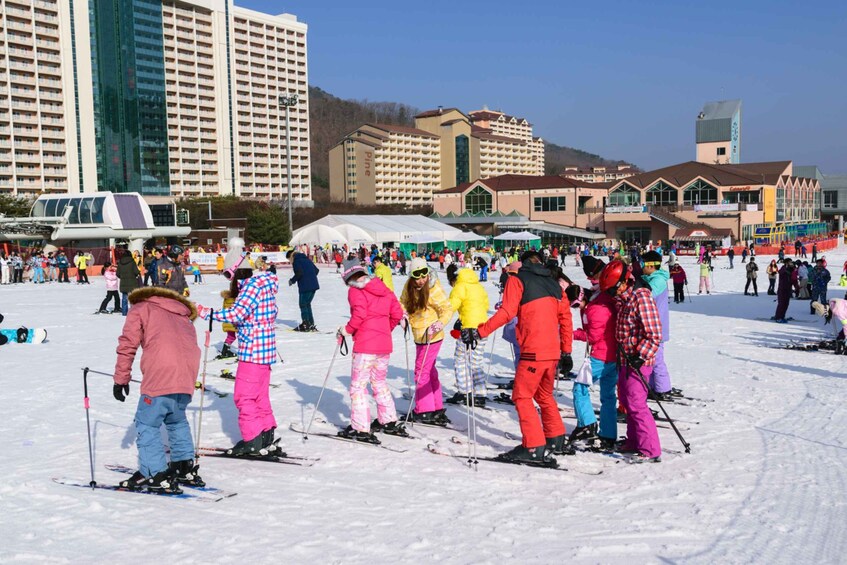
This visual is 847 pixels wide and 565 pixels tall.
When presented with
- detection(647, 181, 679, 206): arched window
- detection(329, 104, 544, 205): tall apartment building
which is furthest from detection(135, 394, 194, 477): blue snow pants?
detection(329, 104, 544, 205): tall apartment building

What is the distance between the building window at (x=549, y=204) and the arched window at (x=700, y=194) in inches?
427

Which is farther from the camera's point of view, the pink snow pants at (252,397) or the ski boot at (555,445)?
the ski boot at (555,445)

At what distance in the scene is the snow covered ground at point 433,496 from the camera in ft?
13.4

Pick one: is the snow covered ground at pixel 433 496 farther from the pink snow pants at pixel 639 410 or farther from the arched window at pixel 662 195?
the arched window at pixel 662 195

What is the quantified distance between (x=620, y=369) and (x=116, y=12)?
264ft

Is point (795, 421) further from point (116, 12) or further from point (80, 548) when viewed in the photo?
point (116, 12)

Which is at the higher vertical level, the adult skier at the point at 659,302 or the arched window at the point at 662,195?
the arched window at the point at 662,195

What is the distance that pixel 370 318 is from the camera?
6.18 m

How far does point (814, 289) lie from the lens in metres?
18.4

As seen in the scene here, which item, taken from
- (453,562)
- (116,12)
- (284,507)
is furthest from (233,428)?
(116,12)

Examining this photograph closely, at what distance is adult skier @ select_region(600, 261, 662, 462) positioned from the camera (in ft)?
18.9

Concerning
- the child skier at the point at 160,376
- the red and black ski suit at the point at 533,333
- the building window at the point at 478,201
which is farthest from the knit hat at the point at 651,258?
the building window at the point at 478,201

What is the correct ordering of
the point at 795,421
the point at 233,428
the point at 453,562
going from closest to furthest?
the point at 453,562
the point at 233,428
the point at 795,421

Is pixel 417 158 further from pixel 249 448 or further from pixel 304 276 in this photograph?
pixel 249 448
